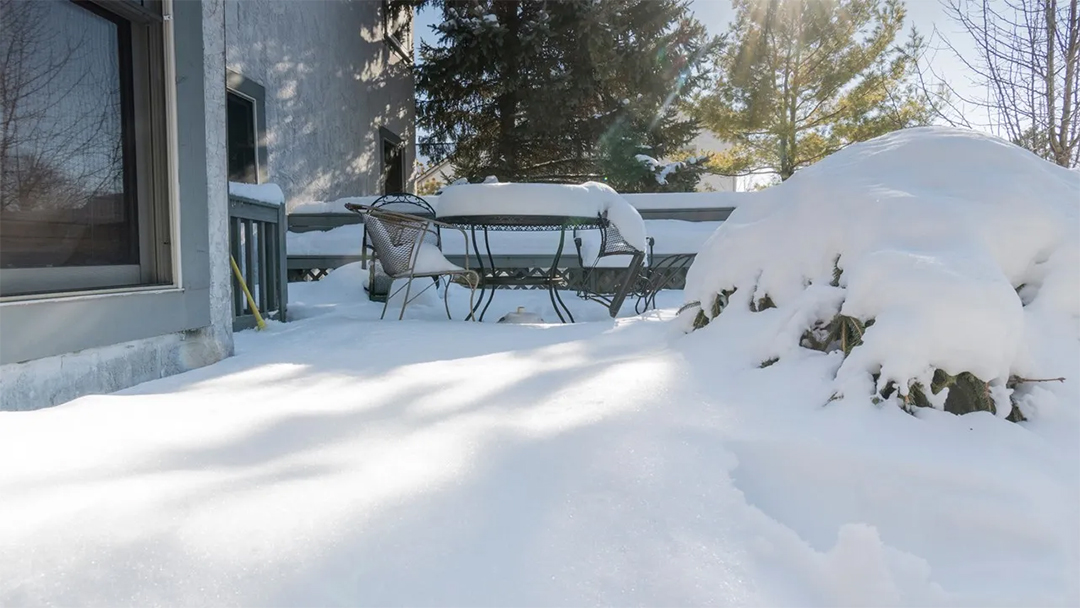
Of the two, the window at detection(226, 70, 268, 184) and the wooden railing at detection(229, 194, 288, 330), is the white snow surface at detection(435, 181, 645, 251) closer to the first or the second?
the wooden railing at detection(229, 194, 288, 330)

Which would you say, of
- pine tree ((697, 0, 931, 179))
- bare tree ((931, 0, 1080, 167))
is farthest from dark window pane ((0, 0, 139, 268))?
pine tree ((697, 0, 931, 179))

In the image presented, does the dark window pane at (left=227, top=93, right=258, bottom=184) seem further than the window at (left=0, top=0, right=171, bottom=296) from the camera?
Yes

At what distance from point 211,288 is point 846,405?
2.06 m

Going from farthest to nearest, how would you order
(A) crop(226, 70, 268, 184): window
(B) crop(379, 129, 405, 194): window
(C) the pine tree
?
1. (C) the pine tree
2. (B) crop(379, 129, 405, 194): window
3. (A) crop(226, 70, 268, 184): window

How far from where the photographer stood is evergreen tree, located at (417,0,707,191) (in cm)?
931

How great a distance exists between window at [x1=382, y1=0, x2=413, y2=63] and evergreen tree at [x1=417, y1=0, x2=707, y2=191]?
1.15ft

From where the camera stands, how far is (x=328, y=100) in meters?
6.86

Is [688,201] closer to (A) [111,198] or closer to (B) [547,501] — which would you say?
(A) [111,198]

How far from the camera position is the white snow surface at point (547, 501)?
0.74 meters

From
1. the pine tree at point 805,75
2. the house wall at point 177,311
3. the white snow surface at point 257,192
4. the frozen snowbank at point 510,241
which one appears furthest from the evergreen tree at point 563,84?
the house wall at point 177,311

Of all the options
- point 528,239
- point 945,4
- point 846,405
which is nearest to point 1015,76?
point 945,4

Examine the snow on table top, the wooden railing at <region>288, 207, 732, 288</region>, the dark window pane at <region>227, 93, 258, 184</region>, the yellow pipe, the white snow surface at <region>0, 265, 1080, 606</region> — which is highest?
the dark window pane at <region>227, 93, 258, 184</region>

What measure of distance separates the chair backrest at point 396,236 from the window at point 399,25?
7.00m

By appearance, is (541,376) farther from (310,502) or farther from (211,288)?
(211,288)
